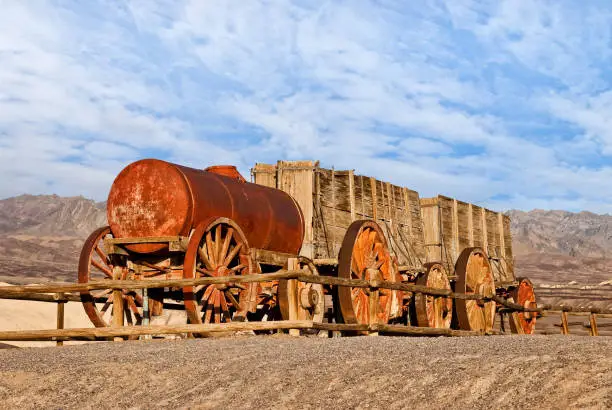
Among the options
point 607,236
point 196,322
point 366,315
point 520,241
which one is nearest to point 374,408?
point 196,322

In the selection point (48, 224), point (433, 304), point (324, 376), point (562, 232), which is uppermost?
point (48, 224)

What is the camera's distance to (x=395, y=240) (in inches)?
620

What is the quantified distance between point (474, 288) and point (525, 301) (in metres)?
3.92

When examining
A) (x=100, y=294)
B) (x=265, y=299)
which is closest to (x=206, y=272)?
(x=265, y=299)

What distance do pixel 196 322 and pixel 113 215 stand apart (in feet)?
8.01

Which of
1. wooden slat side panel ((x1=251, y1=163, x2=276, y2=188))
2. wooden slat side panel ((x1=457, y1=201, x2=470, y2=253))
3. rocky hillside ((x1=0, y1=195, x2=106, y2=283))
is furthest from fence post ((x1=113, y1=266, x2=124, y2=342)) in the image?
rocky hillside ((x1=0, y1=195, x2=106, y2=283))

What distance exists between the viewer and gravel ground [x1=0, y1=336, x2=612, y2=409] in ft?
16.2

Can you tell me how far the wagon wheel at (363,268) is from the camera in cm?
1126

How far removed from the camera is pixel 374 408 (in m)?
5.08

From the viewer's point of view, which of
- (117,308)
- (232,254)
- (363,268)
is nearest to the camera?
(117,308)

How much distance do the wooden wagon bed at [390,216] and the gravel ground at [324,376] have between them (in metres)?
6.24

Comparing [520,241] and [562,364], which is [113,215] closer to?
[562,364]

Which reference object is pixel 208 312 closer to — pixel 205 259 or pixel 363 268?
pixel 205 259

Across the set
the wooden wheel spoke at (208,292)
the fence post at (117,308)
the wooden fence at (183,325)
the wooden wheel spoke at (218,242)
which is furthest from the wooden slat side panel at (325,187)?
the fence post at (117,308)
